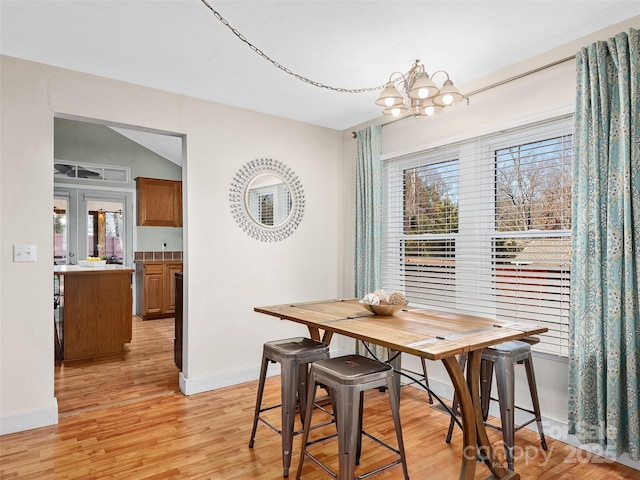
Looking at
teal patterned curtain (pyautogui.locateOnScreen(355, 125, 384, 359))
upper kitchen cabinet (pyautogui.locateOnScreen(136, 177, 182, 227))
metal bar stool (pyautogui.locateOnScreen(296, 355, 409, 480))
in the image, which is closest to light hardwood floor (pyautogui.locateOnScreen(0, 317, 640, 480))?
metal bar stool (pyautogui.locateOnScreen(296, 355, 409, 480))

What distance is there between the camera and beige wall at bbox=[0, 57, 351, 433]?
8.59 ft

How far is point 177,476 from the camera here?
2.09 m

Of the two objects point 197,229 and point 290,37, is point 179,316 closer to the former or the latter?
point 197,229

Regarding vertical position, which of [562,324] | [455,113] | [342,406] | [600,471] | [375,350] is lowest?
[600,471]

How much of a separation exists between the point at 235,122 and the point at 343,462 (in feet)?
9.55

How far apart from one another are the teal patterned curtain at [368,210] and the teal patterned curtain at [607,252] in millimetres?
1690

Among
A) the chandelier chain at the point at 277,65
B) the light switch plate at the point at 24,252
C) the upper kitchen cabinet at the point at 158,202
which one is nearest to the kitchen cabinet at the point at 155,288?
the upper kitchen cabinet at the point at 158,202

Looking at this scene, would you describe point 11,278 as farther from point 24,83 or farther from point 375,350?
point 375,350

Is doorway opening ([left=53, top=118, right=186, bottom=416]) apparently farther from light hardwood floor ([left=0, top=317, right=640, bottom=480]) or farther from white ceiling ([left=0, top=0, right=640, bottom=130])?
white ceiling ([left=0, top=0, right=640, bottom=130])

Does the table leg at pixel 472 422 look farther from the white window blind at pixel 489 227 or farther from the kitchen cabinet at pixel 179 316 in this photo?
the kitchen cabinet at pixel 179 316

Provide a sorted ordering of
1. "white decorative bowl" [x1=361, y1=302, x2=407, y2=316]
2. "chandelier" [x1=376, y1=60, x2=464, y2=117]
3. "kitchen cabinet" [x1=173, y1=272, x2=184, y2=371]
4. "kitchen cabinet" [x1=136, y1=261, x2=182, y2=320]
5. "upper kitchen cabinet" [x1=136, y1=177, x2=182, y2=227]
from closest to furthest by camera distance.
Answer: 1. "chandelier" [x1=376, y1=60, x2=464, y2=117]
2. "white decorative bowl" [x1=361, y1=302, x2=407, y2=316]
3. "kitchen cabinet" [x1=173, y1=272, x2=184, y2=371]
4. "kitchen cabinet" [x1=136, y1=261, x2=182, y2=320]
5. "upper kitchen cabinet" [x1=136, y1=177, x2=182, y2=227]

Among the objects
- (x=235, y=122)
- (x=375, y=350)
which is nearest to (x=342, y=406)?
(x=375, y=350)

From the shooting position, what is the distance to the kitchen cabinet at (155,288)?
643 centimetres

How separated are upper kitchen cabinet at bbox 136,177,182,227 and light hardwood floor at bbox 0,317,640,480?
3.71 meters
